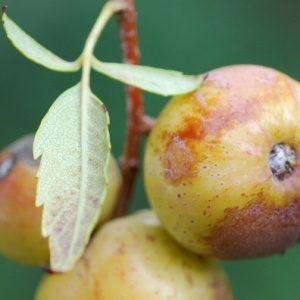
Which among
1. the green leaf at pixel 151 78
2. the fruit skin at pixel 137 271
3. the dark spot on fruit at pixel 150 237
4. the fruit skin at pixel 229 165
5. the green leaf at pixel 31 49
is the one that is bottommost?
the fruit skin at pixel 137 271

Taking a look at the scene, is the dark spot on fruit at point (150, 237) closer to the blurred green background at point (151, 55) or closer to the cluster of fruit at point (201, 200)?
the cluster of fruit at point (201, 200)

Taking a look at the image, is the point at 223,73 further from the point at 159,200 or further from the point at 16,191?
the point at 16,191

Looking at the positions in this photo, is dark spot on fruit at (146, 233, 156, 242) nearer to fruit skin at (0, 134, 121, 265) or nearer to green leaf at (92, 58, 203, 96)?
fruit skin at (0, 134, 121, 265)

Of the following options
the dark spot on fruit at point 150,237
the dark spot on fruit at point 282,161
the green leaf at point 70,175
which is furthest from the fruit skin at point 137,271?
the dark spot on fruit at point 282,161

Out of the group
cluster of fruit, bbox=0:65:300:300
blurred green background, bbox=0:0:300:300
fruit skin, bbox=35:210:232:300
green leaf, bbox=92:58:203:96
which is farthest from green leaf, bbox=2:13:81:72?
blurred green background, bbox=0:0:300:300

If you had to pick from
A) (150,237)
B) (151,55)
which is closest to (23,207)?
(150,237)

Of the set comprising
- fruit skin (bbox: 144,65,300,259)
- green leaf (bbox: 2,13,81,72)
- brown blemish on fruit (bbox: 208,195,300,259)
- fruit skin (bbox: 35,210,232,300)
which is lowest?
fruit skin (bbox: 35,210,232,300)

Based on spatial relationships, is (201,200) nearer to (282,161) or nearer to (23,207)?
(282,161)
